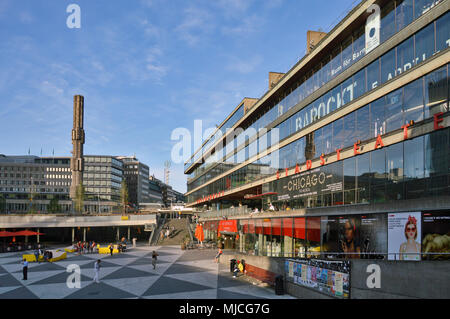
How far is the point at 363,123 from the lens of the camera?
23.9 meters

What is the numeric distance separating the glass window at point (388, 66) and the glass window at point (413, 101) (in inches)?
67.5

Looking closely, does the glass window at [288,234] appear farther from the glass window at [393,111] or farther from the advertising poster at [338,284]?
the advertising poster at [338,284]

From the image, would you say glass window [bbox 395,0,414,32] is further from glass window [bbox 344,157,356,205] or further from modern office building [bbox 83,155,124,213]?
modern office building [bbox 83,155,124,213]

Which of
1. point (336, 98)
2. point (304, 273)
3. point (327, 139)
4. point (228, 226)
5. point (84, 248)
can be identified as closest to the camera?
point (304, 273)

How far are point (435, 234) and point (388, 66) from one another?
10.5 m

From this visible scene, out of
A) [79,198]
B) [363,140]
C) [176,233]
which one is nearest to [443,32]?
[363,140]

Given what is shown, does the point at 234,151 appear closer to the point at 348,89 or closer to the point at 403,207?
the point at 348,89

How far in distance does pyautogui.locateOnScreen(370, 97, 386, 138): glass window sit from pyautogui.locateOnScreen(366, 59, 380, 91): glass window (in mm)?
1161

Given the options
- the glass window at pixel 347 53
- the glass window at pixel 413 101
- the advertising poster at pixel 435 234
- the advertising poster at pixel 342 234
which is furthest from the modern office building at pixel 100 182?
the advertising poster at pixel 435 234

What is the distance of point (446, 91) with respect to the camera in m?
17.6

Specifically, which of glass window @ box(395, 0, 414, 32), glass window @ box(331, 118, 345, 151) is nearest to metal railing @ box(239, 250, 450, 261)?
glass window @ box(331, 118, 345, 151)

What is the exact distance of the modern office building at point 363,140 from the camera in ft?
59.3

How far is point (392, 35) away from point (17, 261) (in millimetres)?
38717

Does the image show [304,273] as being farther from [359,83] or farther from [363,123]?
[359,83]
